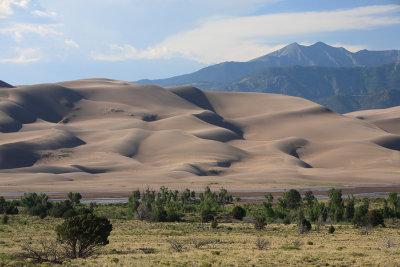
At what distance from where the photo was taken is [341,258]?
31141 mm

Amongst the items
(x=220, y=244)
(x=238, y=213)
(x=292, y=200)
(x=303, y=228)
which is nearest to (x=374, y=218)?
(x=303, y=228)

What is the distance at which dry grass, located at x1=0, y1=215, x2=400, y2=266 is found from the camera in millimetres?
29828

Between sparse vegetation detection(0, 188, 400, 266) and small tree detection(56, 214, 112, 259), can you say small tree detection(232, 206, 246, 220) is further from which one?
small tree detection(56, 214, 112, 259)

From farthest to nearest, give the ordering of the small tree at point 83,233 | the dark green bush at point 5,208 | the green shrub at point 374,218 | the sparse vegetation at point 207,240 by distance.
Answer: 1. the dark green bush at point 5,208
2. the green shrub at point 374,218
3. the small tree at point 83,233
4. the sparse vegetation at point 207,240

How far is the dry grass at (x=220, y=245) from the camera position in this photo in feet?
97.9

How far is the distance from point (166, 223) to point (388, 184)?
92174 millimetres

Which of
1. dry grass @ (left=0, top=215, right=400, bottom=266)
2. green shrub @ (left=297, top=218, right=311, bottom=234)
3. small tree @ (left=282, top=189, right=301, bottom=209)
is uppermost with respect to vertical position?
small tree @ (left=282, top=189, right=301, bottom=209)

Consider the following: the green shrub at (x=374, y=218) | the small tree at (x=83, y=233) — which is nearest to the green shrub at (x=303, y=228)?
the green shrub at (x=374, y=218)

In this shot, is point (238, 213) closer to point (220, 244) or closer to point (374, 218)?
point (374, 218)

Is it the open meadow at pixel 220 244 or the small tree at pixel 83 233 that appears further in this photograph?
the small tree at pixel 83 233

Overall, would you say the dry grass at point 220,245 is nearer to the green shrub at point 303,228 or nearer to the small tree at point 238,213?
the green shrub at point 303,228

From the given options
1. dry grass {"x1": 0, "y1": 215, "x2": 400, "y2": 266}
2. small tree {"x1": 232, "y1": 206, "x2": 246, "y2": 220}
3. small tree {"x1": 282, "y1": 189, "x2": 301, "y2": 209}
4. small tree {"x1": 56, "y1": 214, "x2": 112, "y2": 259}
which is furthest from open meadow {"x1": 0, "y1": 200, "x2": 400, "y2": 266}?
small tree {"x1": 282, "y1": 189, "x2": 301, "y2": 209}

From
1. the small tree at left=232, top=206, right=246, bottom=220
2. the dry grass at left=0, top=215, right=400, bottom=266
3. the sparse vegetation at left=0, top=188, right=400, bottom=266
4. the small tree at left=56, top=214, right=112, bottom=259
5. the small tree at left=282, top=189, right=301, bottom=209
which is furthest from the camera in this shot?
the small tree at left=282, top=189, right=301, bottom=209

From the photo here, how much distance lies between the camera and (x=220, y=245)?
40.2m
